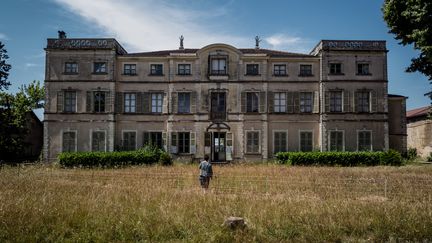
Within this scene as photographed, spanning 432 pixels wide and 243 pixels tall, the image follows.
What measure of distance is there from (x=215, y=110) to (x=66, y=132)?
39.3 ft

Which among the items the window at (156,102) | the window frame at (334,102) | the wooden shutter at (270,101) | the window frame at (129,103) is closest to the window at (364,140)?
the window frame at (334,102)

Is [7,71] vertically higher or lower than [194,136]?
higher

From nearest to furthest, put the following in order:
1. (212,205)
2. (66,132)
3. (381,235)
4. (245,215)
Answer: (381,235), (245,215), (212,205), (66,132)

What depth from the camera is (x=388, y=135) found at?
2916 centimetres

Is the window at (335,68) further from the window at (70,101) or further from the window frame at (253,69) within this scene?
the window at (70,101)

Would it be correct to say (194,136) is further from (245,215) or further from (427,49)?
(245,215)

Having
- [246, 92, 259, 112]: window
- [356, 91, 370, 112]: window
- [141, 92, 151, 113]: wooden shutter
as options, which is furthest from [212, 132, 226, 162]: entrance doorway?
[356, 91, 370, 112]: window

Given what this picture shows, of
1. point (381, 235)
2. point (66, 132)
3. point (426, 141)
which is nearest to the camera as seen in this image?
point (381, 235)

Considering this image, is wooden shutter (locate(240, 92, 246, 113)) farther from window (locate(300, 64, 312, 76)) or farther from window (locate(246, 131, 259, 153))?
window (locate(300, 64, 312, 76))

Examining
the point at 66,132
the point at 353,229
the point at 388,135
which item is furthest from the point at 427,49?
the point at 66,132

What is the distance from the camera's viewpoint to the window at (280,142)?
1149 inches

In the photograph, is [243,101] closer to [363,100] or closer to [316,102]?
[316,102]

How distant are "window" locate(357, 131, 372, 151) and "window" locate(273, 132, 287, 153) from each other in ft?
18.8

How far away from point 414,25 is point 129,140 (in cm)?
2136
